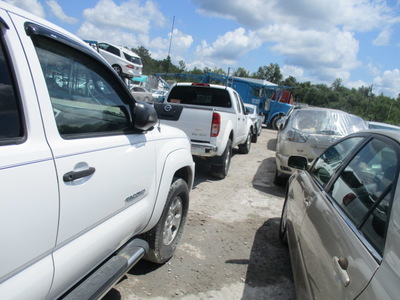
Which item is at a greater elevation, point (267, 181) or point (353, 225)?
point (353, 225)

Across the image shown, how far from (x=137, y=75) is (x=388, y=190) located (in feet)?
79.3

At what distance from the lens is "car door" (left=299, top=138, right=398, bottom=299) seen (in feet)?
4.84

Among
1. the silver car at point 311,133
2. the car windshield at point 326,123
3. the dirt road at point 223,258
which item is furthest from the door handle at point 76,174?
the car windshield at point 326,123

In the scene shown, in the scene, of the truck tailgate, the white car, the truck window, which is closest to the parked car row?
the truck tailgate

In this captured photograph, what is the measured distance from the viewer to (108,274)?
2.06 metres

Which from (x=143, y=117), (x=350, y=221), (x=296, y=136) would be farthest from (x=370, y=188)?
(x=296, y=136)

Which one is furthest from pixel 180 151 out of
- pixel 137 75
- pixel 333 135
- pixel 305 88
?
pixel 305 88

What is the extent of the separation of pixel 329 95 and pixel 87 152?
81212 millimetres

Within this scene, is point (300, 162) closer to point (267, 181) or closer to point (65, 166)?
point (65, 166)

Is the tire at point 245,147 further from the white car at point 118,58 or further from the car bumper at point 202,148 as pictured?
the white car at point 118,58

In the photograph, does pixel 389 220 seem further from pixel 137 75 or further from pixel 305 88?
pixel 305 88

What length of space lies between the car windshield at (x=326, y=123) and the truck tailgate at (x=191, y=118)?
1970mm

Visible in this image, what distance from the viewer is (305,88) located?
79.5m

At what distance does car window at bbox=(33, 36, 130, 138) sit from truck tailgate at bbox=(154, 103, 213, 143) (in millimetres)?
3599
